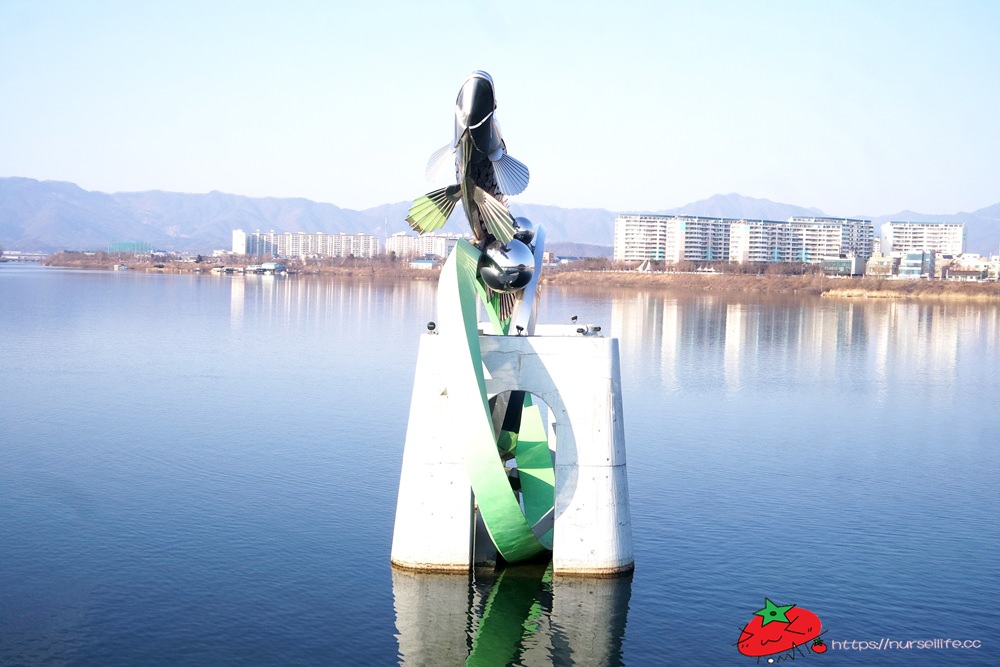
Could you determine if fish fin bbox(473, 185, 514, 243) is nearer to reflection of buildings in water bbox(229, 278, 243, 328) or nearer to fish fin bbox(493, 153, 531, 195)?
fish fin bbox(493, 153, 531, 195)

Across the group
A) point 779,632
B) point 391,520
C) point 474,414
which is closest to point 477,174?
point 474,414

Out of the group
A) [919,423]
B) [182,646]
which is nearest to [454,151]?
[182,646]

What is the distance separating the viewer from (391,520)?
73.2 feet

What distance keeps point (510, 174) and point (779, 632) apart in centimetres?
844

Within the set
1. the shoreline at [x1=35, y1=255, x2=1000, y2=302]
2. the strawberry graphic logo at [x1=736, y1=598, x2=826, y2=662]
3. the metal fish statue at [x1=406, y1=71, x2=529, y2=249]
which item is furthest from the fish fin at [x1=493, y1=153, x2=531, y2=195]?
the shoreline at [x1=35, y1=255, x2=1000, y2=302]

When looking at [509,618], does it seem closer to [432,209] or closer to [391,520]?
[391,520]

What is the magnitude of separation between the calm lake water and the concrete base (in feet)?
3.26

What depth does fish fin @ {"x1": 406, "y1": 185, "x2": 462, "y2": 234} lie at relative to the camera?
18.6m

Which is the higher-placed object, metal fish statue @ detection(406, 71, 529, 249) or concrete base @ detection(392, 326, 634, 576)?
metal fish statue @ detection(406, 71, 529, 249)

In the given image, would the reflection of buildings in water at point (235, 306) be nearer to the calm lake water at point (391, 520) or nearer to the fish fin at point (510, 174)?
the calm lake water at point (391, 520)

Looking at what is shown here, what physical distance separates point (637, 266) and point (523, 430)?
16615 centimetres

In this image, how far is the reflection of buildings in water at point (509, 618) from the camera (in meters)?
16.5

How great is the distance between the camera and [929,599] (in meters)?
18.7

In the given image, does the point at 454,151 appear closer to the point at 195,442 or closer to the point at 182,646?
the point at 182,646
